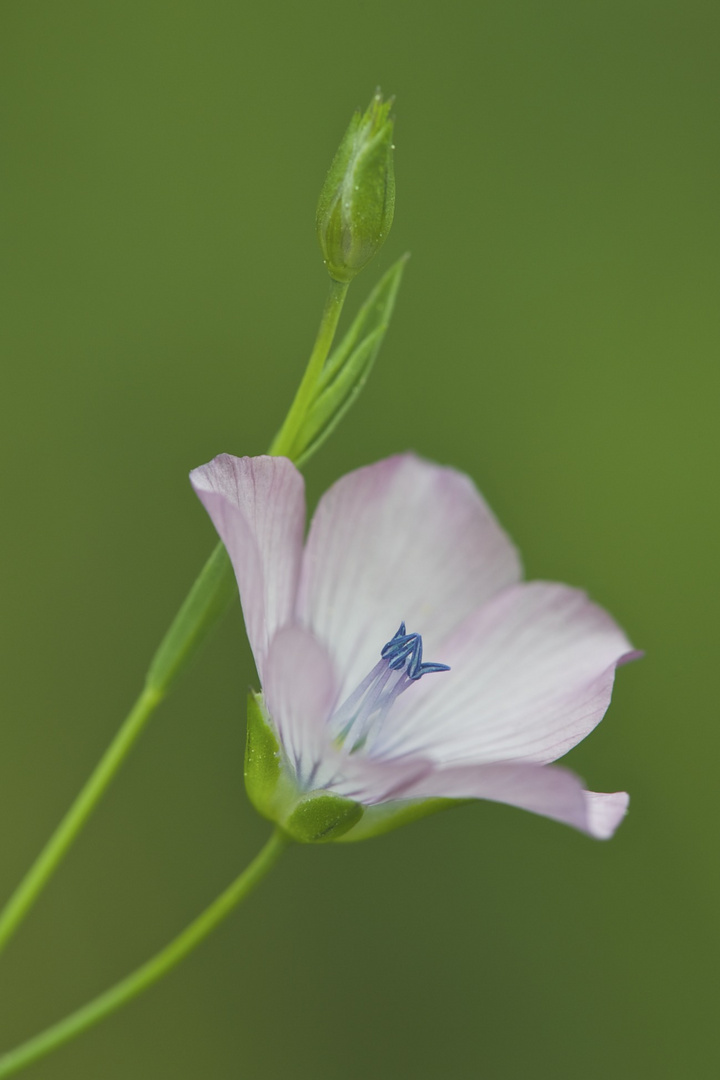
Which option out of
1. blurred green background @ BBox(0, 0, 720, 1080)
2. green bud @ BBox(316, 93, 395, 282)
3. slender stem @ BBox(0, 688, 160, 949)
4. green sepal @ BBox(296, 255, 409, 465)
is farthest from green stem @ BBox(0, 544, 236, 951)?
blurred green background @ BBox(0, 0, 720, 1080)

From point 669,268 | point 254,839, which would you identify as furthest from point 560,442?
point 254,839

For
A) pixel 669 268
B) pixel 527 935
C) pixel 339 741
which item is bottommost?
pixel 527 935

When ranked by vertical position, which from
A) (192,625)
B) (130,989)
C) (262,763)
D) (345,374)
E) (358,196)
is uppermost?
(358,196)

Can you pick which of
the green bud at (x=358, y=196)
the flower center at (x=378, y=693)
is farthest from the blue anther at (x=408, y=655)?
the green bud at (x=358, y=196)

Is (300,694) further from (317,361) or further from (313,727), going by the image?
(317,361)

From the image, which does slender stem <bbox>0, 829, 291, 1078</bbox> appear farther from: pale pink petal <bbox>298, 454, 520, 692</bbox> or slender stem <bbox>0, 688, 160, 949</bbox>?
pale pink petal <bbox>298, 454, 520, 692</bbox>

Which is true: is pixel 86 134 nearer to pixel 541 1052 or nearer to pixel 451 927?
pixel 451 927

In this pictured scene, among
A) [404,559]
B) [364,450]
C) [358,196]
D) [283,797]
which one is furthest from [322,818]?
[364,450]
